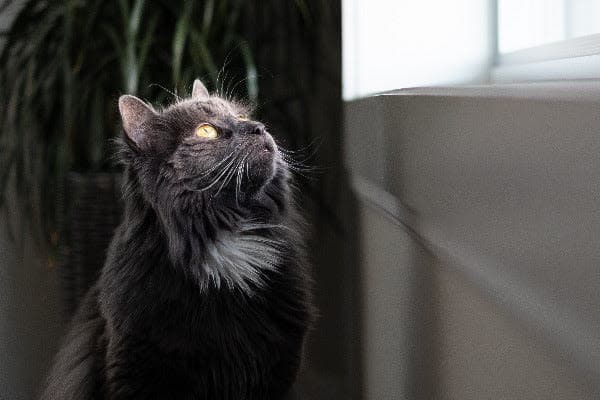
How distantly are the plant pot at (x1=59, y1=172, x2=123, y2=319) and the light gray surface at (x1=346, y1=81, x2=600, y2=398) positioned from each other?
90cm

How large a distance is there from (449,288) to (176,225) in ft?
1.30

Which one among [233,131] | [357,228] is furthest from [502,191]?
[357,228]

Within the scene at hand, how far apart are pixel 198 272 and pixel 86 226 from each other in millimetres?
823

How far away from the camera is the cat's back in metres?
1.27

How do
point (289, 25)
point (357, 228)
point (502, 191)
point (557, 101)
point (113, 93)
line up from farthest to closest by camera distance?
point (289, 25), point (113, 93), point (357, 228), point (502, 191), point (557, 101)

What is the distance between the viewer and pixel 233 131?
3.98ft

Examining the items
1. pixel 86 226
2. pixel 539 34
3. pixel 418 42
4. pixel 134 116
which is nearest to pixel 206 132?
pixel 134 116

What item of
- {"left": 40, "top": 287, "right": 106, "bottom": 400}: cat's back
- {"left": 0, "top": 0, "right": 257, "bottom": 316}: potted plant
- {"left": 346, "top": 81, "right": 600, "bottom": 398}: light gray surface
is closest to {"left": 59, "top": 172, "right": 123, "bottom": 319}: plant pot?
{"left": 0, "top": 0, "right": 257, "bottom": 316}: potted plant

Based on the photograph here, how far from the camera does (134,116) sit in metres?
1.22

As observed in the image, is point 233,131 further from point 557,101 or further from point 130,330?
point 557,101

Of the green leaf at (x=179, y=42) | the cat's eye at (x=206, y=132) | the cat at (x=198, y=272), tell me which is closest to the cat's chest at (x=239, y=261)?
the cat at (x=198, y=272)

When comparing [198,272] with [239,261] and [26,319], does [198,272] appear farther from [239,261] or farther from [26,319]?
[26,319]

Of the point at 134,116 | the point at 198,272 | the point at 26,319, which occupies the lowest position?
the point at 26,319

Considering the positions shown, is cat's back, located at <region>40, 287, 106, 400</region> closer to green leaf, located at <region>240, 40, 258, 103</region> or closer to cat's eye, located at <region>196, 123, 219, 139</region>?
cat's eye, located at <region>196, 123, 219, 139</region>
